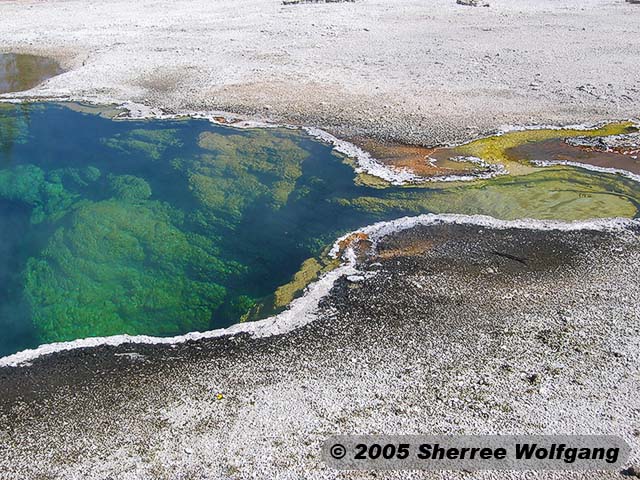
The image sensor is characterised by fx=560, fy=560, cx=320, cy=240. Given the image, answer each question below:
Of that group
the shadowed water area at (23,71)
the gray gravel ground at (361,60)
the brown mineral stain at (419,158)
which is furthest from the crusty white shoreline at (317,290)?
the shadowed water area at (23,71)

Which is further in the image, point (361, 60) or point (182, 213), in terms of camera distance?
point (361, 60)

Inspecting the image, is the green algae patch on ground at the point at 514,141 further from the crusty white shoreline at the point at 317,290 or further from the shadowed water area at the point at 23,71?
the shadowed water area at the point at 23,71

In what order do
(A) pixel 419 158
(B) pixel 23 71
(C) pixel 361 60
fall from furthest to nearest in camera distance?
1. (B) pixel 23 71
2. (C) pixel 361 60
3. (A) pixel 419 158

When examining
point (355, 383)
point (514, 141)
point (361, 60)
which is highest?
point (361, 60)

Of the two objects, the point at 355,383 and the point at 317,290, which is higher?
the point at 317,290

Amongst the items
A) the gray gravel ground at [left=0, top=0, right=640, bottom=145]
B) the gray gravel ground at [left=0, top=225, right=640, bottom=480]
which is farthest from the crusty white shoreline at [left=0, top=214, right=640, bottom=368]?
the gray gravel ground at [left=0, top=0, right=640, bottom=145]

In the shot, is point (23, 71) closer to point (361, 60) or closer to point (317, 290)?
point (361, 60)

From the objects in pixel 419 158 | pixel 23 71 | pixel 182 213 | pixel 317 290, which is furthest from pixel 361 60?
pixel 317 290
